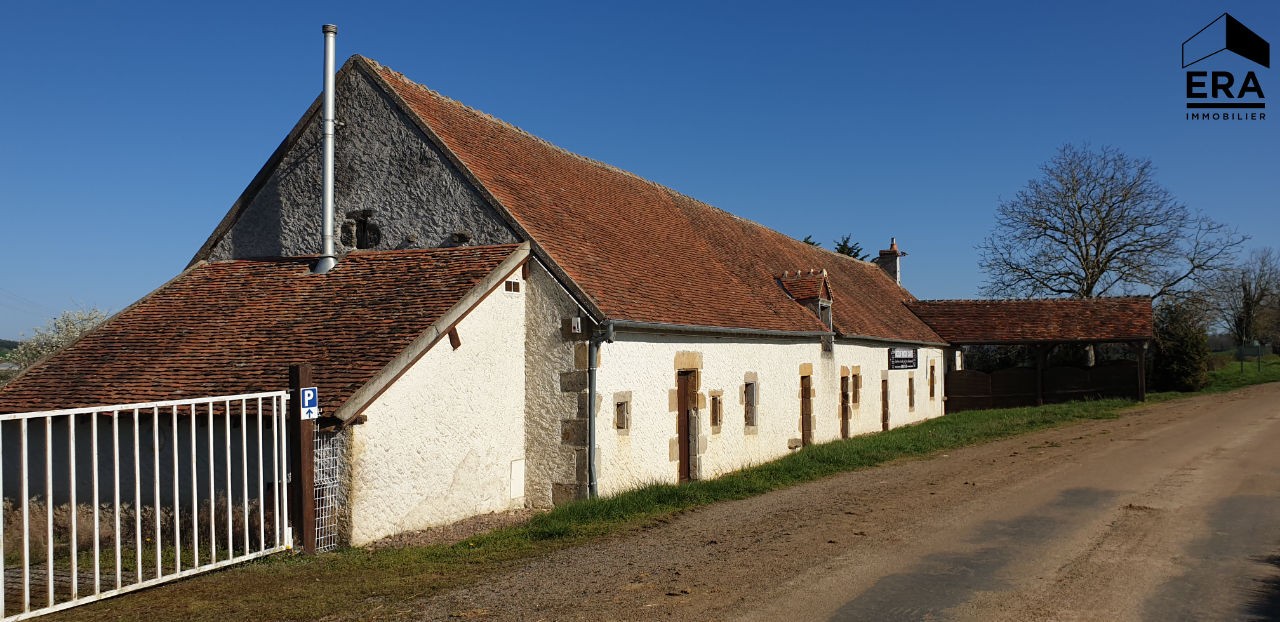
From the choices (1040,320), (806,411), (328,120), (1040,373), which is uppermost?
(328,120)

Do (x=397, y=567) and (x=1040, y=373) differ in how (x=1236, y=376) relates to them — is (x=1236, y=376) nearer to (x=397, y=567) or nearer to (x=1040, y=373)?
(x=1040, y=373)

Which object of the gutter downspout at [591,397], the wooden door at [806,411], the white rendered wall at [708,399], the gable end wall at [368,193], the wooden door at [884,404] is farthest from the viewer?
the wooden door at [884,404]

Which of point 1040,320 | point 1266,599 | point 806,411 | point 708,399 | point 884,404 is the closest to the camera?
point 1266,599

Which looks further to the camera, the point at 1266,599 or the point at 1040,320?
the point at 1040,320

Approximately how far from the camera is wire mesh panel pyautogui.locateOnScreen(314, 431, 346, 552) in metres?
8.29

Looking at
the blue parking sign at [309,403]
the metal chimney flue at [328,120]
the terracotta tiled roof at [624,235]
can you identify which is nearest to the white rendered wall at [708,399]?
the terracotta tiled roof at [624,235]

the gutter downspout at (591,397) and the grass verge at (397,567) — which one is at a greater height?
the gutter downspout at (591,397)

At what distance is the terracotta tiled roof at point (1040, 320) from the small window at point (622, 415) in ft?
67.7

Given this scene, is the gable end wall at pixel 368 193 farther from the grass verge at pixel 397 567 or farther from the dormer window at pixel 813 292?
the dormer window at pixel 813 292

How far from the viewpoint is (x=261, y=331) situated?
34.5ft

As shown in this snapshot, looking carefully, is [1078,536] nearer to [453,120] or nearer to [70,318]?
[453,120]

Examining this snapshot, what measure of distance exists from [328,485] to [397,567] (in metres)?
1.19

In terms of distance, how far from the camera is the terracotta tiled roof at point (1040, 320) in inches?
1113

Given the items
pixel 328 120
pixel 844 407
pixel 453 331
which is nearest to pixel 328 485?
pixel 453 331
